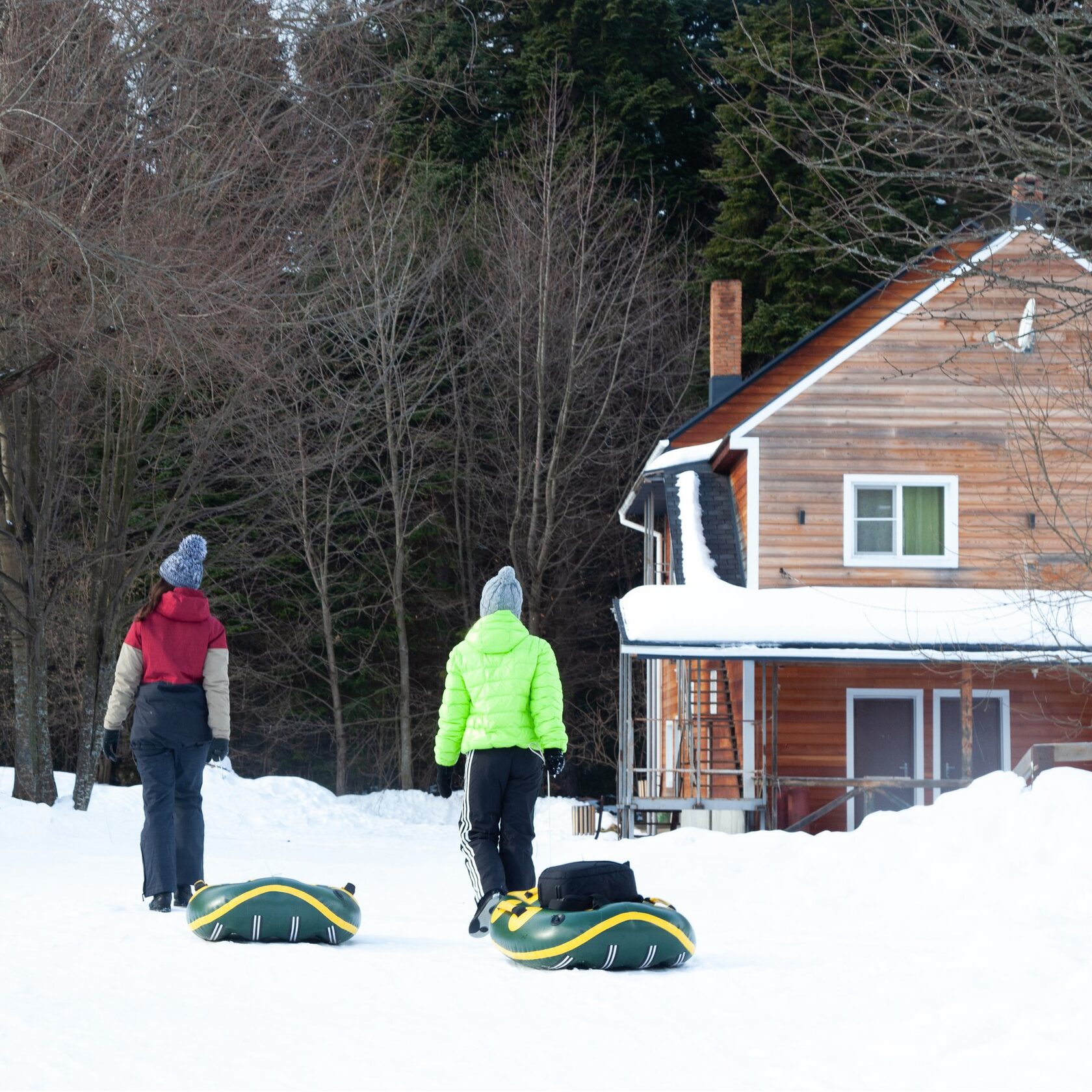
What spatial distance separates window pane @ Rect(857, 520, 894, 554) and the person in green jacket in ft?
41.1

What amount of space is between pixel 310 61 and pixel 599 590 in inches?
894

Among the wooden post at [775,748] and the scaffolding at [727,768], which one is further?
the wooden post at [775,748]

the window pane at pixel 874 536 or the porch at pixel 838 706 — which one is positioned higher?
the window pane at pixel 874 536

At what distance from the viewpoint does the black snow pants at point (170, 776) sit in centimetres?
855

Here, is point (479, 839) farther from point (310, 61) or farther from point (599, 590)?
point (599, 590)

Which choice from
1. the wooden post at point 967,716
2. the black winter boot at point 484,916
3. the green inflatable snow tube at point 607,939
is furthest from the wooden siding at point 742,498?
the green inflatable snow tube at point 607,939

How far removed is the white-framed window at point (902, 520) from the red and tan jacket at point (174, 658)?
41.9 ft

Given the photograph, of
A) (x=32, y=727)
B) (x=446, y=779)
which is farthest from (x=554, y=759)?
(x=32, y=727)

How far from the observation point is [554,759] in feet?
27.0

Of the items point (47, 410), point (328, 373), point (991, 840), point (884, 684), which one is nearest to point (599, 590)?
point (328, 373)

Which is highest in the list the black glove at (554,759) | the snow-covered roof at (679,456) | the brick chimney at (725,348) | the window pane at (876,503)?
the brick chimney at (725,348)

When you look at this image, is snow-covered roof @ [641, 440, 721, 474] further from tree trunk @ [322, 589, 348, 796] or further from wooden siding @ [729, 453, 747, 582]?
tree trunk @ [322, 589, 348, 796]

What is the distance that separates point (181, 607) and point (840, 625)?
36.9 ft

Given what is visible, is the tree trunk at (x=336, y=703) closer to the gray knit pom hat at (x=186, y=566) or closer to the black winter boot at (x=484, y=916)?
the gray knit pom hat at (x=186, y=566)
